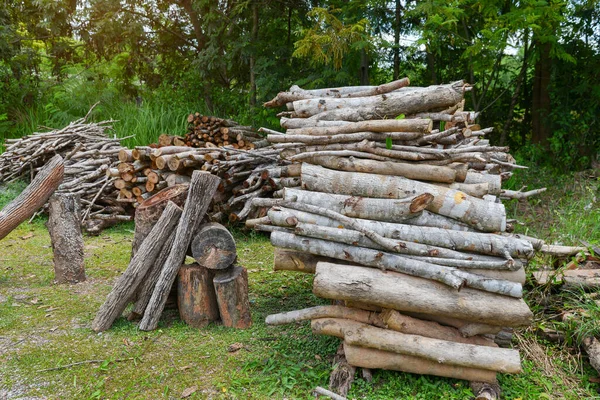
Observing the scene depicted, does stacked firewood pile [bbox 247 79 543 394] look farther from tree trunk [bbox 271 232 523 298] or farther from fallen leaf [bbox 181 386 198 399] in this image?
fallen leaf [bbox 181 386 198 399]

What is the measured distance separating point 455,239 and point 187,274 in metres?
2.38

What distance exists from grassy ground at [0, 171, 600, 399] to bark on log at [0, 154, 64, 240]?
736 millimetres

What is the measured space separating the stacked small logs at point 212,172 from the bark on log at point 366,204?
333 centimetres

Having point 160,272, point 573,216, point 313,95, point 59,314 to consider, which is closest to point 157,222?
point 160,272

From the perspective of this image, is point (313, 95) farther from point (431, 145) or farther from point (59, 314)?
point (59, 314)

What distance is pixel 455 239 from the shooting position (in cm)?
342

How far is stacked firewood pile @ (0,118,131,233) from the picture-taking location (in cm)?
815

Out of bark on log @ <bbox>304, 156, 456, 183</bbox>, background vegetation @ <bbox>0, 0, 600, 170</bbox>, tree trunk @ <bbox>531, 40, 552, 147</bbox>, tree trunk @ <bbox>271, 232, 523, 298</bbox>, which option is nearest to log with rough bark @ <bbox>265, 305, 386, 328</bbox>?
tree trunk @ <bbox>271, 232, 523, 298</bbox>

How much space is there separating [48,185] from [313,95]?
11.2ft

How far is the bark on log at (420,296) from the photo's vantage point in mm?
3195

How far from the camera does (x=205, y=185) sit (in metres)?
4.34

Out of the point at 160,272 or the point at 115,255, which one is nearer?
the point at 160,272

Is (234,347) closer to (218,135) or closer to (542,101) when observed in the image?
(218,135)

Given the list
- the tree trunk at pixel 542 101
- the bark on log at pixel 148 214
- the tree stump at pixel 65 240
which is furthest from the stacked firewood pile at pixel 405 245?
the tree trunk at pixel 542 101
